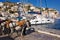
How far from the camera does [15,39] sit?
685 inches

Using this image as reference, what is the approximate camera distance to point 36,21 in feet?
145

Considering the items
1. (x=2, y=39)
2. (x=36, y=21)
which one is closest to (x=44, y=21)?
(x=36, y=21)

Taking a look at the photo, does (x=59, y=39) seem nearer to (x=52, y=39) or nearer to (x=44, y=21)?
(x=52, y=39)

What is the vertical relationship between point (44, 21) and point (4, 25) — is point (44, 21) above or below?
below

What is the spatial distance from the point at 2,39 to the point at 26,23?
3433 millimetres

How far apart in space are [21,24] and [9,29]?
225 cm

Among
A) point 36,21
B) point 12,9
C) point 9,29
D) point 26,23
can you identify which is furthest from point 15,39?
point 12,9

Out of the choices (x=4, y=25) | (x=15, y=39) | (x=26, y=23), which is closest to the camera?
(x=15, y=39)

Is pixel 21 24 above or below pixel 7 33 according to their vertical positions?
above

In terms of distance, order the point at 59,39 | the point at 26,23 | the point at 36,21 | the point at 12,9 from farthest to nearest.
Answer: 1. the point at 12,9
2. the point at 36,21
3. the point at 26,23
4. the point at 59,39

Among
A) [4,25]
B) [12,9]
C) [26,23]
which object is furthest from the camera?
Answer: [12,9]

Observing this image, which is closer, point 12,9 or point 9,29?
point 9,29

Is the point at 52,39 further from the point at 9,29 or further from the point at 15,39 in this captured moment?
the point at 9,29

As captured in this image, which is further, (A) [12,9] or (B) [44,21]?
(A) [12,9]
